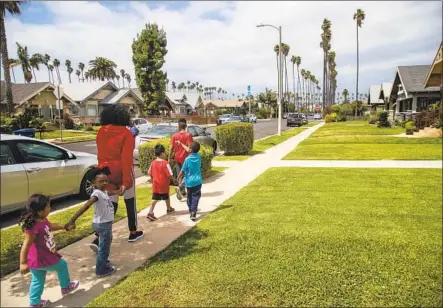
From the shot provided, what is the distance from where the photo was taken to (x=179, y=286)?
3307mm

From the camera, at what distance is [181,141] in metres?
6.74

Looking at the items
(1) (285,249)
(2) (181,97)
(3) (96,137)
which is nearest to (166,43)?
(3) (96,137)

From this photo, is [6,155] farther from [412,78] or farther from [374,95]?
[374,95]

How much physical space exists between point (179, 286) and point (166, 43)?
217 centimetres

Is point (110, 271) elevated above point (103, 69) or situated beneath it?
situated beneath

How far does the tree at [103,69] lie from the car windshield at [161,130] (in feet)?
30.4

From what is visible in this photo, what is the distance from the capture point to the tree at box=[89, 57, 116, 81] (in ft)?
7.43

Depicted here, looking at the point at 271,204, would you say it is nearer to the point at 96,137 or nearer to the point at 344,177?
the point at 344,177

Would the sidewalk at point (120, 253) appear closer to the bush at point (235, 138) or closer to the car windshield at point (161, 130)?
the car windshield at point (161, 130)

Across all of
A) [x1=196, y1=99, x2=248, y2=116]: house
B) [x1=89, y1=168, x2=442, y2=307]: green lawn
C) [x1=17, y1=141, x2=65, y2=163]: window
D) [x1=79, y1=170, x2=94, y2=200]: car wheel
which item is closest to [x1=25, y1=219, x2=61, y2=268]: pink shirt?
[x1=17, y1=141, x2=65, y2=163]: window

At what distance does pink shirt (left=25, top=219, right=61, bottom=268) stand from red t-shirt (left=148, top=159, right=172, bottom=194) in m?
3.47

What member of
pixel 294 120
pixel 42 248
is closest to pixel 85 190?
pixel 42 248

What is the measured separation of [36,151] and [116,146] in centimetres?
52

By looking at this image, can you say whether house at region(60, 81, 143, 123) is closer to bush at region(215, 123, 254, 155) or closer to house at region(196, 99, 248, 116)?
bush at region(215, 123, 254, 155)
